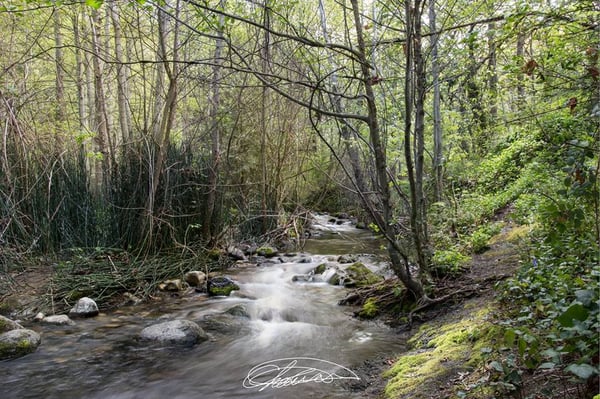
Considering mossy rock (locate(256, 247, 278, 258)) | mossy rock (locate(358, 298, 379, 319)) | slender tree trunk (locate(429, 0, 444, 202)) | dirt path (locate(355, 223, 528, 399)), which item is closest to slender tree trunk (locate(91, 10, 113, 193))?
mossy rock (locate(256, 247, 278, 258))

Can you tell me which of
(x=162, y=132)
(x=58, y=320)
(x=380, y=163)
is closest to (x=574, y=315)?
(x=380, y=163)

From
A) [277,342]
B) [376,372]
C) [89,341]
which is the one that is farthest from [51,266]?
[376,372]

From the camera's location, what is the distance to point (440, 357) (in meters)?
2.41

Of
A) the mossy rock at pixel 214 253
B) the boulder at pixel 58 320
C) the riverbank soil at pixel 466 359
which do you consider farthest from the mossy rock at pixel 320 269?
the boulder at pixel 58 320

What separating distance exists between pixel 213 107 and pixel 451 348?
18.0ft

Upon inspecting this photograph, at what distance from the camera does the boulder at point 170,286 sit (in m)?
5.17

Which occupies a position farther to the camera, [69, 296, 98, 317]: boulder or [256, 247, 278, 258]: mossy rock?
[256, 247, 278, 258]: mossy rock

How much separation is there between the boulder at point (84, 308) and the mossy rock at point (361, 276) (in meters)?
2.94

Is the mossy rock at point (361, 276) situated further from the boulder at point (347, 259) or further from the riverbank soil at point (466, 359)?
the riverbank soil at point (466, 359)

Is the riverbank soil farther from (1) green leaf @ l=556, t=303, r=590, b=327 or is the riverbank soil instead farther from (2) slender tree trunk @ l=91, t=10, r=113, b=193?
(2) slender tree trunk @ l=91, t=10, r=113, b=193

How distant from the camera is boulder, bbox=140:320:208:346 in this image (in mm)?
3656

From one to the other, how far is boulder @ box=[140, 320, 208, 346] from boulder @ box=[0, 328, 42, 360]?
85 cm

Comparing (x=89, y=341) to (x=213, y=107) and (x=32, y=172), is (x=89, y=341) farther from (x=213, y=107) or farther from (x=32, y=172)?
(x=213, y=107)

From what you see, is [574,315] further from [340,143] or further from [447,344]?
[340,143]
